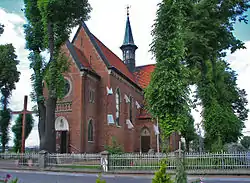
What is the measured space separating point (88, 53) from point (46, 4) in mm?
9910

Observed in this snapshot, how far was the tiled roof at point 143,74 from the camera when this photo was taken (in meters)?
36.9

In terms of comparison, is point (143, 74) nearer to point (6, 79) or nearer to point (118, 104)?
point (118, 104)

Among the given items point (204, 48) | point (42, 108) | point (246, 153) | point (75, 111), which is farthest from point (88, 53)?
point (246, 153)

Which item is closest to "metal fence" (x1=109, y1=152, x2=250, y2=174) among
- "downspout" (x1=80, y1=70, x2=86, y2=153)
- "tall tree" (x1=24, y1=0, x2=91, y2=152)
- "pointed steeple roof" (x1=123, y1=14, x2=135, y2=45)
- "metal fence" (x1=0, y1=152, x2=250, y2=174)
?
"metal fence" (x1=0, y1=152, x2=250, y2=174)

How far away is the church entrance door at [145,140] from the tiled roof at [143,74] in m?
6.41

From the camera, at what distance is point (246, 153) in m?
14.8

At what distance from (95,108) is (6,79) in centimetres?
1115

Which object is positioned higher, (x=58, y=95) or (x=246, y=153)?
(x=58, y=95)

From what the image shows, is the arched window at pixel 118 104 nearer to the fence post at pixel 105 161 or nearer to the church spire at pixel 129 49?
the church spire at pixel 129 49

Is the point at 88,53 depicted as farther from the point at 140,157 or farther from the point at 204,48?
the point at 140,157

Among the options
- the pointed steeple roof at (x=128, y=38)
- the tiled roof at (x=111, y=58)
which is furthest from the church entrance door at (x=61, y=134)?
the pointed steeple roof at (x=128, y=38)

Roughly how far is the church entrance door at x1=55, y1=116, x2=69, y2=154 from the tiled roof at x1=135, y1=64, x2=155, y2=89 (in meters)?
15.1

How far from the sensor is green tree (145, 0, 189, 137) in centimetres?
1425

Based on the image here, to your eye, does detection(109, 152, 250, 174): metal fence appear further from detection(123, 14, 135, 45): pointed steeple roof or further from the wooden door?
detection(123, 14, 135, 45): pointed steeple roof
